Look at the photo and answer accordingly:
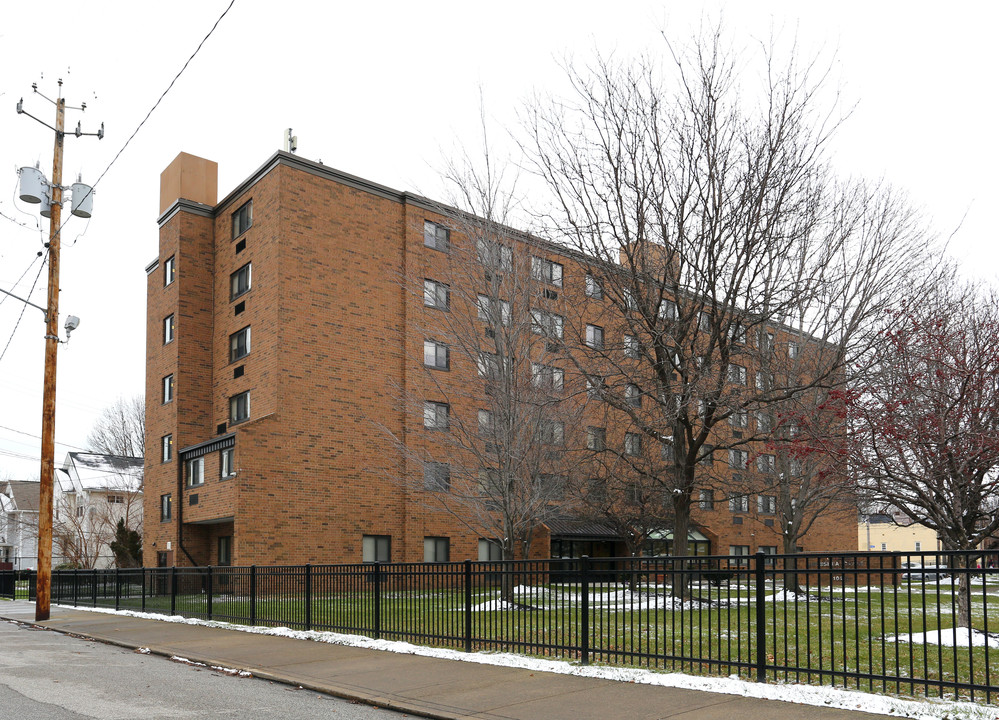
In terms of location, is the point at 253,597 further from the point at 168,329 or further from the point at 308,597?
the point at 168,329

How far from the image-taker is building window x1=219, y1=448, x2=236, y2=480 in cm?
3136

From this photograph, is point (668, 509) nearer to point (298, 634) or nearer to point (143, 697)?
point (298, 634)

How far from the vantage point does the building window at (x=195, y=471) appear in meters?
33.8

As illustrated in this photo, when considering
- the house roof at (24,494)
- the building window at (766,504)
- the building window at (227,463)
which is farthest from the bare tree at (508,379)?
the house roof at (24,494)

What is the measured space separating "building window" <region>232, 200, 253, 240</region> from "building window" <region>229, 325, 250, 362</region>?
3943 mm

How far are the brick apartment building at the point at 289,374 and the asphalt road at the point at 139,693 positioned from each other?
56.2 feet

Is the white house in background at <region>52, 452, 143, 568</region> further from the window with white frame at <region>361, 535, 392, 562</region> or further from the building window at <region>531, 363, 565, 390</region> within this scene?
the building window at <region>531, 363, 565, 390</region>

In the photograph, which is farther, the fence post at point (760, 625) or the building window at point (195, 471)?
the building window at point (195, 471)

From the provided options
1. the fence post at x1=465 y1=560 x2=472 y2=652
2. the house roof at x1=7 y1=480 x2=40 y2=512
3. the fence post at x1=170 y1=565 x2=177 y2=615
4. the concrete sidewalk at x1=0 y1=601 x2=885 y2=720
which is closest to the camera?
the concrete sidewalk at x1=0 y1=601 x2=885 y2=720

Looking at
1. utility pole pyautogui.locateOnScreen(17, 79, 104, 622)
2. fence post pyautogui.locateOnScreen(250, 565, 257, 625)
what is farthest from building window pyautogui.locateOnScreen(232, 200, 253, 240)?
fence post pyautogui.locateOnScreen(250, 565, 257, 625)

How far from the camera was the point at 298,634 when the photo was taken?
49.9 ft

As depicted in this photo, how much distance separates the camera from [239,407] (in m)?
34.6

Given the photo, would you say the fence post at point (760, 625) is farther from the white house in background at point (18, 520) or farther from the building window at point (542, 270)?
the white house in background at point (18, 520)

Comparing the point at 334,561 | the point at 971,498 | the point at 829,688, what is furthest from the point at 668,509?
the point at 829,688
